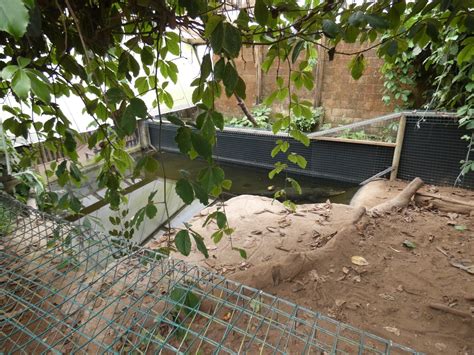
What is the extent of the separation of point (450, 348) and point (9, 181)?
8.99 feet

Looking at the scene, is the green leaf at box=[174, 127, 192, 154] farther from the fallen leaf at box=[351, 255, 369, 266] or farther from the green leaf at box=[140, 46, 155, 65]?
the fallen leaf at box=[351, 255, 369, 266]

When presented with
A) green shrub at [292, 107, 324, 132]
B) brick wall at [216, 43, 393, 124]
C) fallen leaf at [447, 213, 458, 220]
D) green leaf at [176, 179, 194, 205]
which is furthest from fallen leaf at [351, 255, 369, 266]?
green shrub at [292, 107, 324, 132]

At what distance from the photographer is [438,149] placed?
138 inches

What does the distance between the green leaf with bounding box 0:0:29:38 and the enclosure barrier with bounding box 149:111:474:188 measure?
105 inches

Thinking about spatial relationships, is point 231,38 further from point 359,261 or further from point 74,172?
point 359,261

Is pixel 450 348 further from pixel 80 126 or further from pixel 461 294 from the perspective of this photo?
pixel 80 126

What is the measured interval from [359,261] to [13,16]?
87.0 inches

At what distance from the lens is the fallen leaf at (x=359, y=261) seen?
6.51 feet

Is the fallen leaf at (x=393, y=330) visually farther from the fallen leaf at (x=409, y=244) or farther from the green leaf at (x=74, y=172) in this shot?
Result: the green leaf at (x=74, y=172)

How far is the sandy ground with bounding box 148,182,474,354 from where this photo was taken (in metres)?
1.47

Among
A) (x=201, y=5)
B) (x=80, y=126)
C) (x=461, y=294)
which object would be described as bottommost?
(x=461, y=294)

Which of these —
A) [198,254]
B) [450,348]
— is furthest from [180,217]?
[450,348]

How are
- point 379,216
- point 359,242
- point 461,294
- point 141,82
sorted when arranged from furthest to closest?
point 379,216 → point 359,242 → point 461,294 → point 141,82

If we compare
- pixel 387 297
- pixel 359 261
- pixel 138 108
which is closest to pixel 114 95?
pixel 138 108
